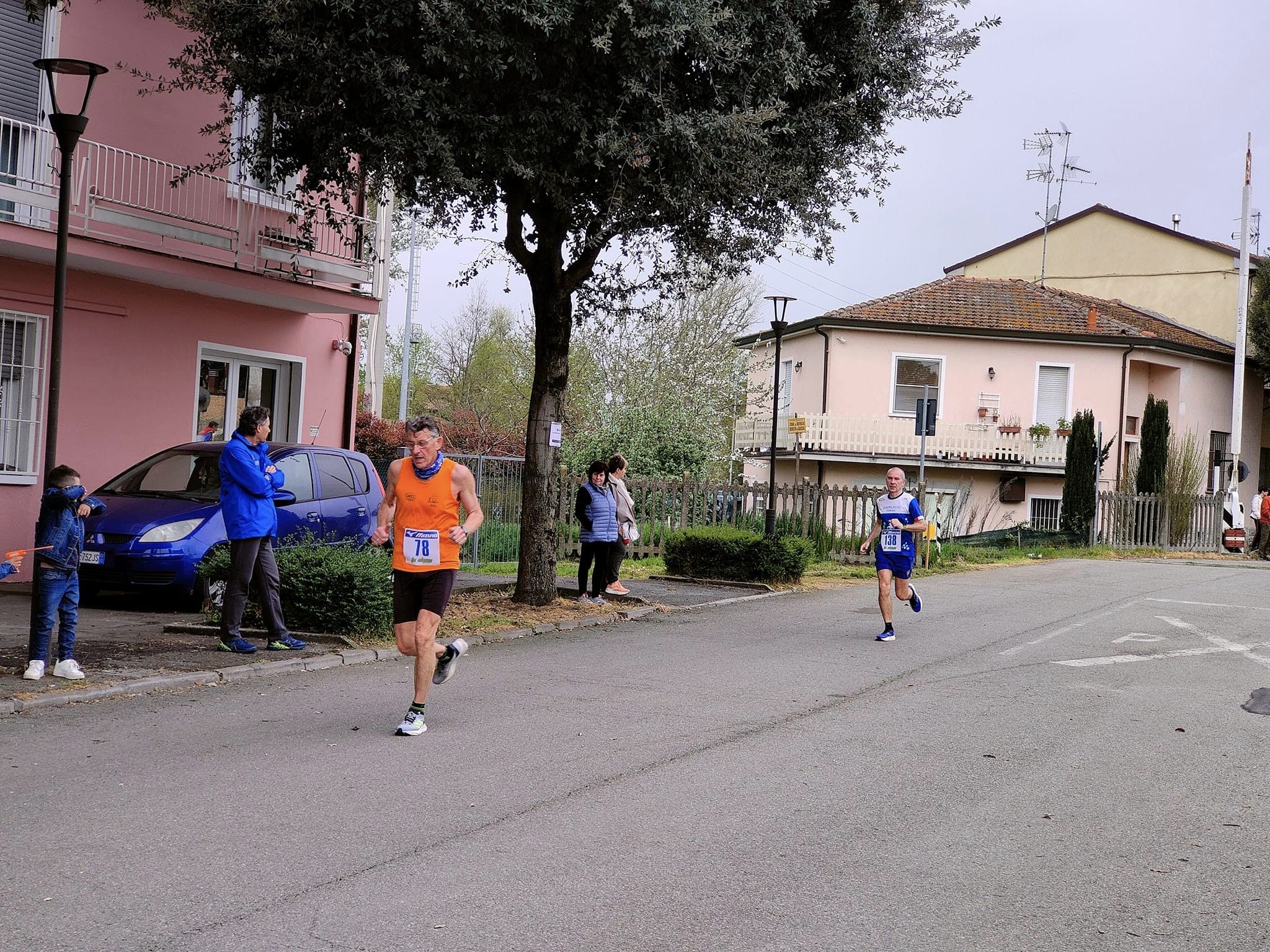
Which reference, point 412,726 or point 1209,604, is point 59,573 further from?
point 1209,604

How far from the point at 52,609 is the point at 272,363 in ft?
33.7

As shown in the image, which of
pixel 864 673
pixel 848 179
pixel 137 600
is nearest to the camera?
pixel 864 673

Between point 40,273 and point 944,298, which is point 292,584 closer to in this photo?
point 40,273

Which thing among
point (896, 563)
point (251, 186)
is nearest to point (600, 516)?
point (896, 563)

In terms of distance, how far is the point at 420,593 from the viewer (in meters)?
7.95

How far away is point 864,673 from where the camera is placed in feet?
35.5

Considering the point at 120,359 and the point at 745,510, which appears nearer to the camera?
the point at 120,359

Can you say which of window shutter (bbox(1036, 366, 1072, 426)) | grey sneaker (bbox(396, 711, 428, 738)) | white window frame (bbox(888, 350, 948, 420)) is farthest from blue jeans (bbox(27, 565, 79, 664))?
window shutter (bbox(1036, 366, 1072, 426))

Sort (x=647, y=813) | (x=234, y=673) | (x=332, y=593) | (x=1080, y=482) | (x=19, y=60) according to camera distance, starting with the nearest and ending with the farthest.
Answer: (x=647, y=813), (x=234, y=673), (x=332, y=593), (x=19, y=60), (x=1080, y=482)

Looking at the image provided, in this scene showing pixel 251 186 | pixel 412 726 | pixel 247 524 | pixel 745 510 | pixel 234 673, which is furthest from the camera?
pixel 745 510

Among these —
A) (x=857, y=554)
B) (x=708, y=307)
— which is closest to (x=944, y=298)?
(x=708, y=307)

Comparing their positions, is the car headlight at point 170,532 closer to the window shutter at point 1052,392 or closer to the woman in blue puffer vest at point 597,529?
the woman in blue puffer vest at point 597,529

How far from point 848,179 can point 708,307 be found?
2250 centimetres

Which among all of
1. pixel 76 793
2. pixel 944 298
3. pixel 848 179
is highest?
pixel 944 298
